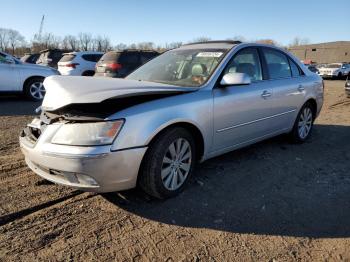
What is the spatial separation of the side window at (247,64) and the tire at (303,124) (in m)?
1.42

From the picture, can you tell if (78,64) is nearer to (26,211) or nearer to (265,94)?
(265,94)

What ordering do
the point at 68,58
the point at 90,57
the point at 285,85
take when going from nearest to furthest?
the point at 285,85 → the point at 68,58 → the point at 90,57

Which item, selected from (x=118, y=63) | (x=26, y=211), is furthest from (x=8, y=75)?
(x=26, y=211)

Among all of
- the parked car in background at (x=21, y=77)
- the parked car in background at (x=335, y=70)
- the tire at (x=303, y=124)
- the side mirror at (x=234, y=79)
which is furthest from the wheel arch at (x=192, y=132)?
the parked car in background at (x=335, y=70)

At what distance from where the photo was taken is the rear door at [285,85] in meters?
5.08

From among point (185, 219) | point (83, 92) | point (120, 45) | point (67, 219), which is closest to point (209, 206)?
point (185, 219)

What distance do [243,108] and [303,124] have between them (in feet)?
7.00

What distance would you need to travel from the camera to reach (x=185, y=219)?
3289 mm

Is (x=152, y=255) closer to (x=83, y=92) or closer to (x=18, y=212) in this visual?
(x=18, y=212)

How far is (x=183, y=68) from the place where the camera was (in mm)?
4496

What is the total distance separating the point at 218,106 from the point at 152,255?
1898 mm

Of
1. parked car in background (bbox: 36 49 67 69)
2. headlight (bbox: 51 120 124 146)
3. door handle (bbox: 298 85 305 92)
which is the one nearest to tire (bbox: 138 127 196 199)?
headlight (bbox: 51 120 124 146)

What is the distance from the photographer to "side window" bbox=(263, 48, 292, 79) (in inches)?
201

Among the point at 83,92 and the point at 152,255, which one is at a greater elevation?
the point at 83,92
